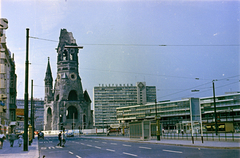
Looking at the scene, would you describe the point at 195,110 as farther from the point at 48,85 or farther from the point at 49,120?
the point at 48,85

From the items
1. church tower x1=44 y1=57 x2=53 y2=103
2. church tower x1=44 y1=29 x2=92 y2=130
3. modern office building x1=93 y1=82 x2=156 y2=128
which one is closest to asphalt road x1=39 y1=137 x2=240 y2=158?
church tower x1=44 y1=29 x2=92 y2=130

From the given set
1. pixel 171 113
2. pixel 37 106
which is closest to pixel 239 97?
pixel 171 113

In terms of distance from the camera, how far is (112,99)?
7623 inches

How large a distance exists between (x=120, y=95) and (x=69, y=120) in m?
84.6

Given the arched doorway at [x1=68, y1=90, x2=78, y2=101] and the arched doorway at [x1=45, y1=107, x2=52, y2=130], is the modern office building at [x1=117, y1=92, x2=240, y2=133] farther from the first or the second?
the arched doorway at [x1=45, y1=107, x2=52, y2=130]

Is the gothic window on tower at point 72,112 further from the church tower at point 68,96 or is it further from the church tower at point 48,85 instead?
the church tower at point 48,85

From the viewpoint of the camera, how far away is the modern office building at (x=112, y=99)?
626 feet

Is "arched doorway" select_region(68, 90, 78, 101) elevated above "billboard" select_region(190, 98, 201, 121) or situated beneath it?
elevated above

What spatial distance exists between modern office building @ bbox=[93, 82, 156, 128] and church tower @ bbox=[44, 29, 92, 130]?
7036 centimetres

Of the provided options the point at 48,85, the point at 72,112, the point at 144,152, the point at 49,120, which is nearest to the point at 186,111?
the point at 72,112

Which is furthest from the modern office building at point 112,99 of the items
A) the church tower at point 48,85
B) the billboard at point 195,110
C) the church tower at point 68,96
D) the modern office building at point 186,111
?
the billboard at point 195,110

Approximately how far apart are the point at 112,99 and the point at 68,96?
78.7 metres

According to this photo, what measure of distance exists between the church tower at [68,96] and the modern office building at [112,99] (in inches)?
2770

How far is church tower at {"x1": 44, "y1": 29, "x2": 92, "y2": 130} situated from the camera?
112 meters
